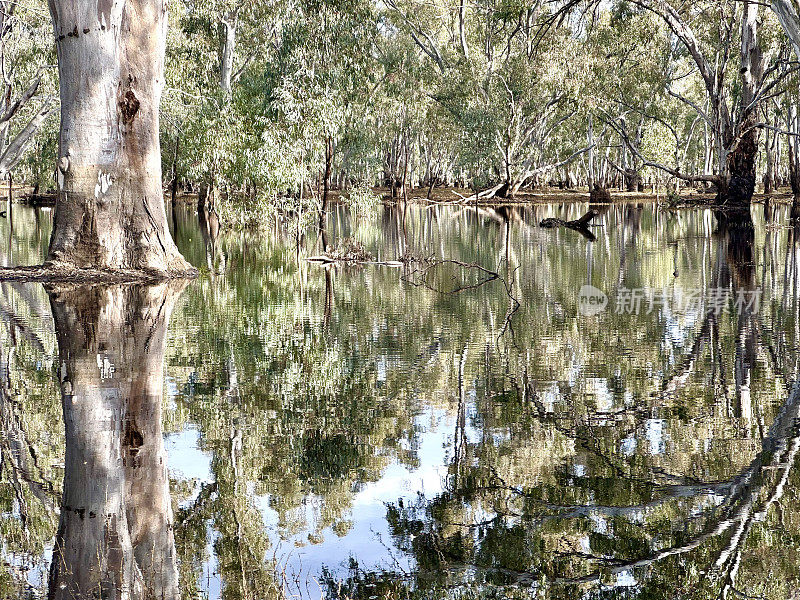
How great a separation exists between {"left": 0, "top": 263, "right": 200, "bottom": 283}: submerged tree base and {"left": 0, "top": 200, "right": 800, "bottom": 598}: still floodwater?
Answer: 5.52 ft

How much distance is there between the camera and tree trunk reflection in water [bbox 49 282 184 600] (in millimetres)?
2785

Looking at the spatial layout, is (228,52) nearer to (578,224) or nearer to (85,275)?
(578,224)

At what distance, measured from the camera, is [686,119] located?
63.4 meters

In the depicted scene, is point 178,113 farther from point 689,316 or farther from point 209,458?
point 209,458

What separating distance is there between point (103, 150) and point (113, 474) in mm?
8356

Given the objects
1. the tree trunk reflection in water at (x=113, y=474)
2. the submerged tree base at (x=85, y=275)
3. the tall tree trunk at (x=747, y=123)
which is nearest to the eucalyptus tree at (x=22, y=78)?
the submerged tree base at (x=85, y=275)

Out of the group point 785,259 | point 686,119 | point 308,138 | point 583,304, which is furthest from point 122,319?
point 686,119

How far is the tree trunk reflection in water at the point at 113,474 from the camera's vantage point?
2.79 m

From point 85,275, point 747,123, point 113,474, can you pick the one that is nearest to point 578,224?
point 747,123

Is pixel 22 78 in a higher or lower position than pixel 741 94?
higher

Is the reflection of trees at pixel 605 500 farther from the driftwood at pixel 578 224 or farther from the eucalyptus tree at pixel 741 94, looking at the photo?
the eucalyptus tree at pixel 741 94

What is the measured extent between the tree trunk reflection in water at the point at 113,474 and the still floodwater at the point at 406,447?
14 millimetres

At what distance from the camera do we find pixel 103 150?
37.0 ft

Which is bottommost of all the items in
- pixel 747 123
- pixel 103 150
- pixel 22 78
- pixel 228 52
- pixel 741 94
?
pixel 103 150
